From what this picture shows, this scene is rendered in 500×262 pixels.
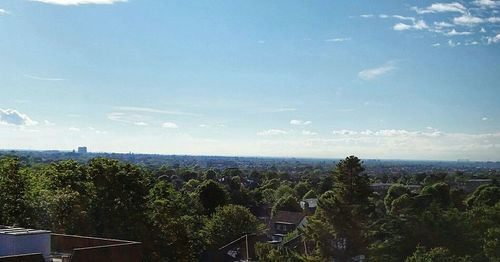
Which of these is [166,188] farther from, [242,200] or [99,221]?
[242,200]

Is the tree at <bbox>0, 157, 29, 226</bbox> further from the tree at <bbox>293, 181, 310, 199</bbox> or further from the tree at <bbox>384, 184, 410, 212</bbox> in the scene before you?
the tree at <bbox>293, 181, 310, 199</bbox>

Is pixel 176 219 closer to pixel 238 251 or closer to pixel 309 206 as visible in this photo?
pixel 238 251

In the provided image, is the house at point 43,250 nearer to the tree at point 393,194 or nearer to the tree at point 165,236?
the tree at point 165,236

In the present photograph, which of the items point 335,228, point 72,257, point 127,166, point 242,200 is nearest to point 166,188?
point 127,166

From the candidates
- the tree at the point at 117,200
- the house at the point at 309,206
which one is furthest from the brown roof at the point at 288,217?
the tree at the point at 117,200

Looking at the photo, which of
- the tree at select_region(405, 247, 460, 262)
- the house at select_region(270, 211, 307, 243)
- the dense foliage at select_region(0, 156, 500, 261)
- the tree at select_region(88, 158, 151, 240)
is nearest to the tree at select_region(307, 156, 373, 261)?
the dense foliage at select_region(0, 156, 500, 261)

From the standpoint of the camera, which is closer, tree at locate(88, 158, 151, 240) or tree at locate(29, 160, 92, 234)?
tree at locate(29, 160, 92, 234)
